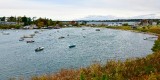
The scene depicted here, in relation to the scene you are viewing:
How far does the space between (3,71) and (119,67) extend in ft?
107

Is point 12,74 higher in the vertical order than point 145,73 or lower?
lower

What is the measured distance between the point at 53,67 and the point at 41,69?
2.57 metres

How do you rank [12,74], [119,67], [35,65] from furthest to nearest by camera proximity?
[35,65], [12,74], [119,67]

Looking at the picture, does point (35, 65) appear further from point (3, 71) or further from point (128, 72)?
point (128, 72)

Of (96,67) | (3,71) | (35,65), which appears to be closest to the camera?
(96,67)

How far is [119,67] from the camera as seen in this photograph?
29641 millimetres

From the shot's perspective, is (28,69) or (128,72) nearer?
(128,72)

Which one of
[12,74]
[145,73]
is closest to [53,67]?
[12,74]

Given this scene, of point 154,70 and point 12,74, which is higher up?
point 154,70

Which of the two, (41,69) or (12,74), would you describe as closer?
(12,74)

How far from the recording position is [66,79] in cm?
2848

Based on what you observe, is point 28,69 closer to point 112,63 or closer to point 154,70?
point 112,63

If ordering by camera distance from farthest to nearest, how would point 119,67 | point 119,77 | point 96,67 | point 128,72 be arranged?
1. point 96,67
2. point 119,67
3. point 128,72
4. point 119,77

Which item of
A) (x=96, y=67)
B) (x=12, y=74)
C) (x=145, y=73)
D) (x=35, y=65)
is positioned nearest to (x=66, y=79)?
(x=96, y=67)
